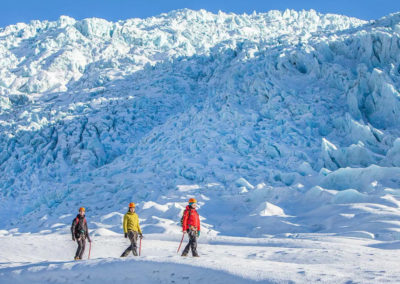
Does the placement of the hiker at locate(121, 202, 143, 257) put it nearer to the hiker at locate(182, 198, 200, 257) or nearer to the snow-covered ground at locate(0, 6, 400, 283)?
the snow-covered ground at locate(0, 6, 400, 283)

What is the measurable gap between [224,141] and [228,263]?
402 inches

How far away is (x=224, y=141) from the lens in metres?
15.2

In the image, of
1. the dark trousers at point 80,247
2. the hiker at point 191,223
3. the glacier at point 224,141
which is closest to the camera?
the hiker at point 191,223

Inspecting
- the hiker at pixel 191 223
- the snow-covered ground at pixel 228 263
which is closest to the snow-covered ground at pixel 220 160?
the snow-covered ground at pixel 228 263

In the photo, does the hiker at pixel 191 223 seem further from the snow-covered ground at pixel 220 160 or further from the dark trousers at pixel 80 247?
the dark trousers at pixel 80 247

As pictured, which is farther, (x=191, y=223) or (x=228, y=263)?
(x=191, y=223)

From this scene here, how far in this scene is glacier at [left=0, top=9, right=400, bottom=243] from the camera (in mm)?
10500

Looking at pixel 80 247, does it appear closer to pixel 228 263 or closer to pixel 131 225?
pixel 131 225

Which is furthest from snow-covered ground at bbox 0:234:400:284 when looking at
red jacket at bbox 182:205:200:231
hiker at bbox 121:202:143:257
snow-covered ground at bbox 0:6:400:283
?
red jacket at bbox 182:205:200:231

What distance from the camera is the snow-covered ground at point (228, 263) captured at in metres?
4.54

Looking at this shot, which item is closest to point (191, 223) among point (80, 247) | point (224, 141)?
point (80, 247)

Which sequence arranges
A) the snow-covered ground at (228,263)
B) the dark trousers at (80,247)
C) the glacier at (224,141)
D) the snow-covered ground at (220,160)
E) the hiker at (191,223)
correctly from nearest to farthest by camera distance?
the snow-covered ground at (228,263) < the hiker at (191,223) < the snow-covered ground at (220,160) < the dark trousers at (80,247) < the glacier at (224,141)

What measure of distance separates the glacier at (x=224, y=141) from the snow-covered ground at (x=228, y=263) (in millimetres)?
1375

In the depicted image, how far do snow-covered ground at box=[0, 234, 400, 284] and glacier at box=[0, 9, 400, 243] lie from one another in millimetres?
1375
